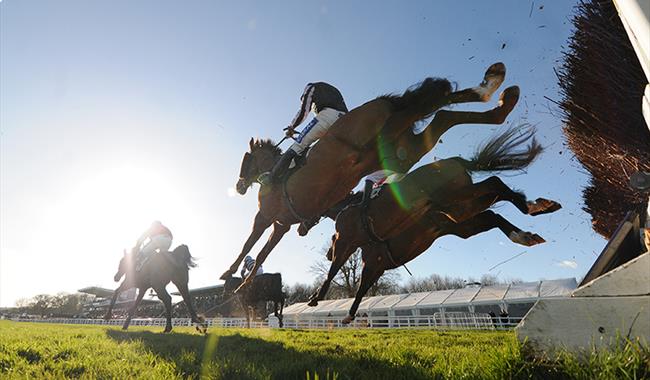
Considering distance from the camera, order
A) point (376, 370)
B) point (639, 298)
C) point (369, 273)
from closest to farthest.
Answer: point (639, 298), point (376, 370), point (369, 273)

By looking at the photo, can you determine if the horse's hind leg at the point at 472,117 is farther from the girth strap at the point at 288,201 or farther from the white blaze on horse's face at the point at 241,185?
the white blaze on horse's face at the point at 241,185

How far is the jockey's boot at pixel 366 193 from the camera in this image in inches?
188

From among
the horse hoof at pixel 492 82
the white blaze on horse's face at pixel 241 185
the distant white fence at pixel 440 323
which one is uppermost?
the horse hoof at pixel 492 82

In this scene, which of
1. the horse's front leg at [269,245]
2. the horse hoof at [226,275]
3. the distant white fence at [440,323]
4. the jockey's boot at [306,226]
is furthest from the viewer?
the distant white fence at [440,323]

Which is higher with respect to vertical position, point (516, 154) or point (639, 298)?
point (516, 154)

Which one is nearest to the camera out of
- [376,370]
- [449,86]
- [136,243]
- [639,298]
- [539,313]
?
[639,298]

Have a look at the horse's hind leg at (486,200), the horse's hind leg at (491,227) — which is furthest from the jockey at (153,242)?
the horse's hind leg at (486,200)

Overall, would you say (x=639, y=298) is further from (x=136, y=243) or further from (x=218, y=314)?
(x=218, y=314)

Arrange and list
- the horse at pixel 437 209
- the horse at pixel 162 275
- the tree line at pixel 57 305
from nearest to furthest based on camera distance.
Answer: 1. the horse at pixel 437 209
2. the horse at pixel 162 275
3. the tree line at pixel 57 305

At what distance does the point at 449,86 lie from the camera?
149 inches

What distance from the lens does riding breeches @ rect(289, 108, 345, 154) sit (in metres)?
4.24

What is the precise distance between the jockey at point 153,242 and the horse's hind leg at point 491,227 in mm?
7491

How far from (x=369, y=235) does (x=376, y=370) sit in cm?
231

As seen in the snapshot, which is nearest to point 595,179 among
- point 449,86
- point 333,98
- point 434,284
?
point 449,86
